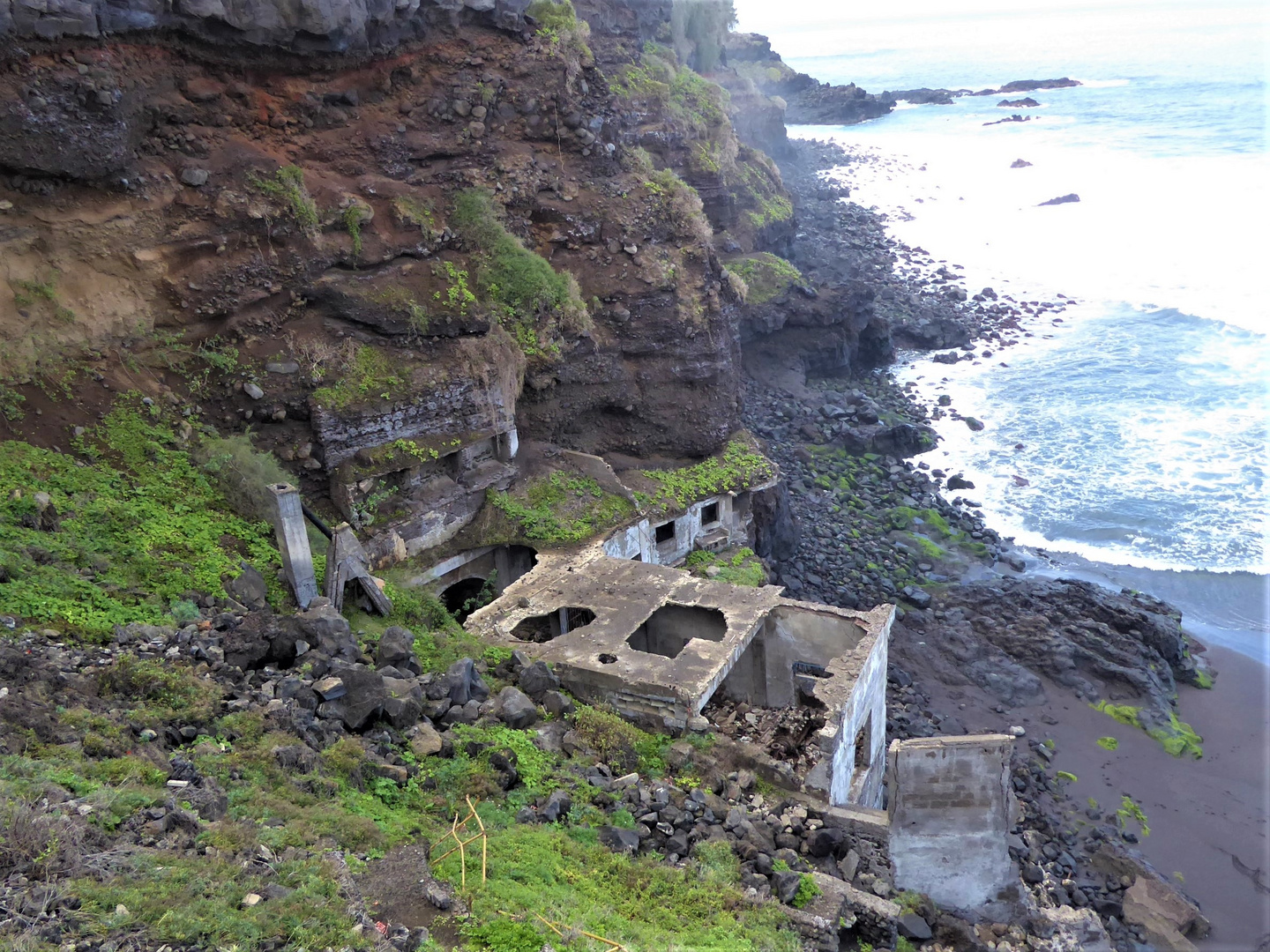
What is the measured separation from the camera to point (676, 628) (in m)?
19.0

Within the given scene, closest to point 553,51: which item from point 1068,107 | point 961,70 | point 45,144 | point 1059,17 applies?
point 45,144

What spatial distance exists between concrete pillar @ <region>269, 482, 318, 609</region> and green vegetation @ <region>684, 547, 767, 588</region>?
9004mm

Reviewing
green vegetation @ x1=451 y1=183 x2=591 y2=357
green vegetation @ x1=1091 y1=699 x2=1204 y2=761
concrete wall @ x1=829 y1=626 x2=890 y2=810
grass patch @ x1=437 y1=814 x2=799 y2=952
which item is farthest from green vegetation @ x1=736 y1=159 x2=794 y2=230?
grass patch @ x1=437 y1=814 x2=799 y2=952

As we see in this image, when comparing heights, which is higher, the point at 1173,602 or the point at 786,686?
the point at 786,686

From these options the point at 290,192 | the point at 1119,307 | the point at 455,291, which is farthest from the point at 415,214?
the point at 1119,307

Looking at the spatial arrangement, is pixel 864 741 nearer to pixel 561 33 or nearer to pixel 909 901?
pixel 909 901

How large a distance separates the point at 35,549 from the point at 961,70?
119 meters

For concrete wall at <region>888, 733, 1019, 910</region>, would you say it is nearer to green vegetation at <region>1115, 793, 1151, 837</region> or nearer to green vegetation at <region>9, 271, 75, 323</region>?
green vegetation at <region>1115, 793, 1151, 837</region>

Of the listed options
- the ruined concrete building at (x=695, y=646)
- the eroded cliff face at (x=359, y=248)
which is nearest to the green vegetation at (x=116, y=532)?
the eroded cliff face at (x=359, y=248)

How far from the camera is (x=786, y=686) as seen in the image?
60.7ft

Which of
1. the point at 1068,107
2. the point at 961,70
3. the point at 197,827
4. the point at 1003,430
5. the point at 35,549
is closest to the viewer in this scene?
the point at 197,827

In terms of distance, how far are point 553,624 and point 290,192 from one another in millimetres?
10876

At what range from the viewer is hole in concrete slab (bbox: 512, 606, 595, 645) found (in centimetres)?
1889

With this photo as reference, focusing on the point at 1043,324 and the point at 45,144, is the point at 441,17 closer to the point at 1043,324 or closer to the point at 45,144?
the point at 45,144
